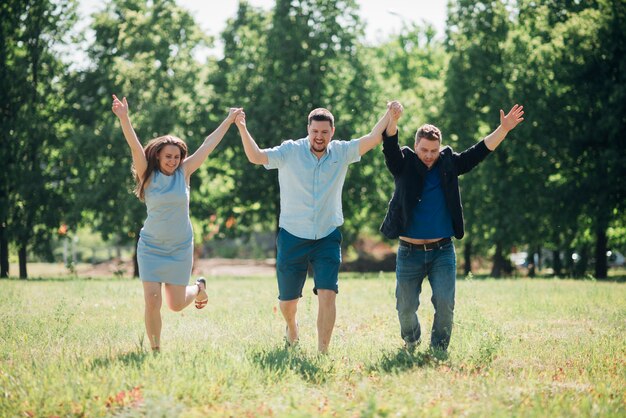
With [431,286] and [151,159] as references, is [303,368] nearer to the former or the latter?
[431,286]

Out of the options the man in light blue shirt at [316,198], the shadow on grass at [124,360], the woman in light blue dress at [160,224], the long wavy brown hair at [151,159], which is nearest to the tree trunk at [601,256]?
the man in light blue shirt at [316,198]

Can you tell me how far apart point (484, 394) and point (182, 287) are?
3320mm

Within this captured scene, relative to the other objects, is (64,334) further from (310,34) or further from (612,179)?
(310,34)

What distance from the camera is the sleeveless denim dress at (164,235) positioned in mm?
6918

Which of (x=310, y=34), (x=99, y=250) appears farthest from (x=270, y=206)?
(x=99, y=250)

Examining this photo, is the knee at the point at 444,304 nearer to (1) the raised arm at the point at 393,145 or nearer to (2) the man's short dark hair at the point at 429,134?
(1) the raised arm at the point at 393,145

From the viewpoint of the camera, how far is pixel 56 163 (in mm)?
28281

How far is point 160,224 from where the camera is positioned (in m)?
6.96

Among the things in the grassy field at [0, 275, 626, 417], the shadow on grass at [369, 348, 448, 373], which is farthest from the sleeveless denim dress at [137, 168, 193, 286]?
the shadow on grass at [369, 348, 448, 373]

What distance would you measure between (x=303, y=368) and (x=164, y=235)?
6.66 feet

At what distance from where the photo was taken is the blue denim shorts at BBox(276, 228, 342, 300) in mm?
7039

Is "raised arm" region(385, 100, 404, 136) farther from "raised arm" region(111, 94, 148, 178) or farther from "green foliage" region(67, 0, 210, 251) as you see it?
"green foliage" region(67, 0, 210, 251)

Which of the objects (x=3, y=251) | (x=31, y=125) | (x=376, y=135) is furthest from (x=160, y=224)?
(x=3, y=251)

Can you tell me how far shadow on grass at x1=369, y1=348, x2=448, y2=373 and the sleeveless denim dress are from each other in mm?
2223
